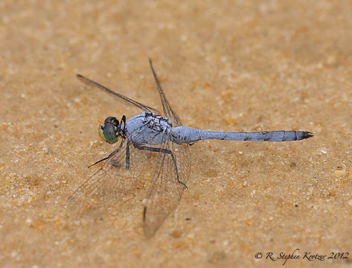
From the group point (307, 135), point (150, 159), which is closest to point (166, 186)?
point (150, 159)

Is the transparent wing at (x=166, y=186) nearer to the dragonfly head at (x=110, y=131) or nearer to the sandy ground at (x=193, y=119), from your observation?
the sandy ground at (x=193, y=119)

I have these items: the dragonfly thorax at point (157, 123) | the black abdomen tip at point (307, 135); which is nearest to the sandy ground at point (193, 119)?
the black abdomen tip at point (307, 135)

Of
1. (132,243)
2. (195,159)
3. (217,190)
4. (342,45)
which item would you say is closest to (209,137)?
(195,159)

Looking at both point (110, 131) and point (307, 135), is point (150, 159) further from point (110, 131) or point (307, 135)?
point (307, 135)

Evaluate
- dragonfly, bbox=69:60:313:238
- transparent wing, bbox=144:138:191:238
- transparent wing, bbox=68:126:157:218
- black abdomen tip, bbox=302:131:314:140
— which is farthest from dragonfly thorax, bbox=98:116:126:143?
black abdomen tip, bbox=302:131:314:140

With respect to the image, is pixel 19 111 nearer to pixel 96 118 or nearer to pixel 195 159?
pixel 96 118

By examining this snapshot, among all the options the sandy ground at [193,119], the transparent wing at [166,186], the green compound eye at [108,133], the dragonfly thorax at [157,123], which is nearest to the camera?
the sandy ground at [193,119]
